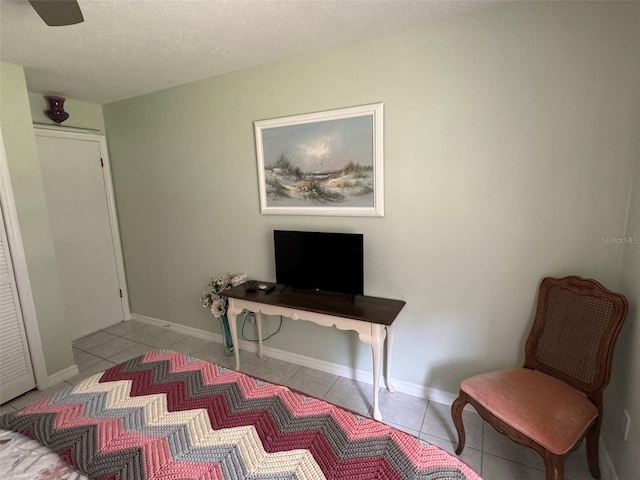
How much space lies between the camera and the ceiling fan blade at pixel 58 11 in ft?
4.08

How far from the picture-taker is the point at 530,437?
4.48ft

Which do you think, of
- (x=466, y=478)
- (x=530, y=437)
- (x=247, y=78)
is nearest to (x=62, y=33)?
(x=247, y=78)

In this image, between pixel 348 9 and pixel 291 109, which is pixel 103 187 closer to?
pixel 291 109

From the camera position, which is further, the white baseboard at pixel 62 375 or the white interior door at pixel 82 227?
the white interior door at pixel 82 227

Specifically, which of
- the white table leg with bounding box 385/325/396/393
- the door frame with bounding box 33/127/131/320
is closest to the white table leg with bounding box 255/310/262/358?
the white table leg with bounding box 385/325/396/393

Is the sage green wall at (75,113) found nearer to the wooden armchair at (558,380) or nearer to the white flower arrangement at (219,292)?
the white flower arrangement at (219,292)

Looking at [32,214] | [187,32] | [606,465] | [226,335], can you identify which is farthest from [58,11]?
[606,465]

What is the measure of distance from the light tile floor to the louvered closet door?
121mm

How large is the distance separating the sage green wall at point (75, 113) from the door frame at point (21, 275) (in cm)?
88

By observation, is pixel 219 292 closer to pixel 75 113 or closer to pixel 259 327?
pixel 259 327

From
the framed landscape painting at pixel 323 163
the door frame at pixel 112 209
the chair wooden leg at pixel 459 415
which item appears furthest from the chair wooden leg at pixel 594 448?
the door frame at pixel 112 209

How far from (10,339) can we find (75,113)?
Answer: 7.13ft

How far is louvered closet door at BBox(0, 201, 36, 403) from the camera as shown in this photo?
7.61ft

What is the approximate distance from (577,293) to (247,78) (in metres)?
2.65
